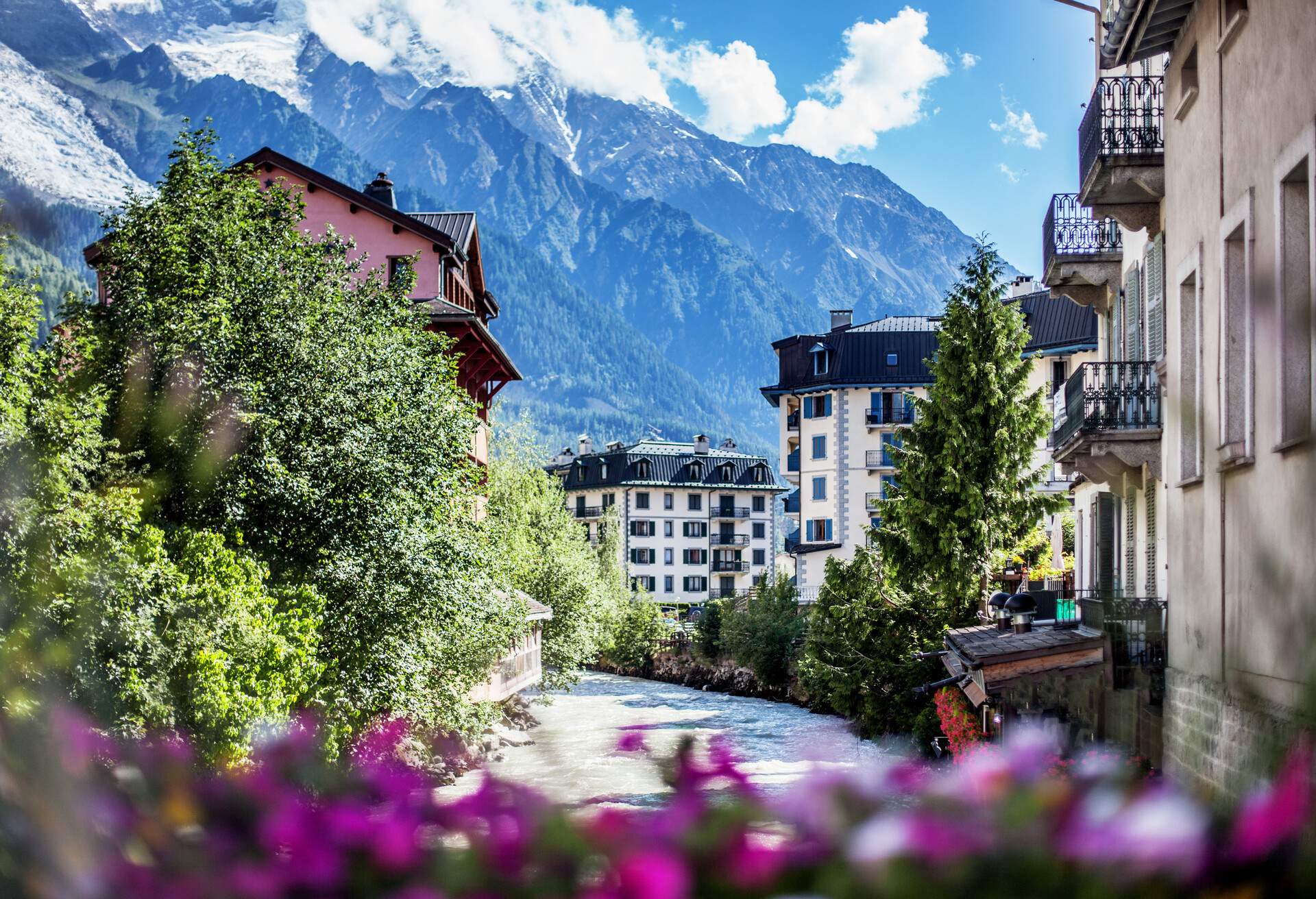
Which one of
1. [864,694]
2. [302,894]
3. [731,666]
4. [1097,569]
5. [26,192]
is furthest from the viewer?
[731,666]

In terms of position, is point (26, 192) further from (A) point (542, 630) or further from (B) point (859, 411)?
(B) point (859, 411)

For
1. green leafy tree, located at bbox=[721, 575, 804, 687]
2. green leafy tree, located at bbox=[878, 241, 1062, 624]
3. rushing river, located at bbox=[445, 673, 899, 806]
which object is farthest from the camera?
green leafy tree, located at bbox=[721, 575, 804, 687]

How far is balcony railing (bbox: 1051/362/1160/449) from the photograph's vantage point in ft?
59.5

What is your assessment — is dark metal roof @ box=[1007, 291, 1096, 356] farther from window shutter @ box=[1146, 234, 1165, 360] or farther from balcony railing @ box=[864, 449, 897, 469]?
window shutter @ box=[1146, 234, 1165, 360]

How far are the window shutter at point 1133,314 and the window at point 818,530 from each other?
50.2 meters

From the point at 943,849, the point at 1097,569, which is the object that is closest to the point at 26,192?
the point at 943,849

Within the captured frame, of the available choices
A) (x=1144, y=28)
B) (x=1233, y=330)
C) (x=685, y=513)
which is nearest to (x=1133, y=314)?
(x=1144, y=28)

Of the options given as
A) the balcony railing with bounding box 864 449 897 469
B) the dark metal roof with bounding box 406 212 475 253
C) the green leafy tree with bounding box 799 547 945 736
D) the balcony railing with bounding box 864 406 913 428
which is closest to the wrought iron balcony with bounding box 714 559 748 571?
the balcony railing with bounding box 864 406 913 428

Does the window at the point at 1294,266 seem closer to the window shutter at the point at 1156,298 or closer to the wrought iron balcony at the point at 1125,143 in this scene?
the wrought iron balcony at the point at 1125,143

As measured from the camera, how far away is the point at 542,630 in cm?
4628

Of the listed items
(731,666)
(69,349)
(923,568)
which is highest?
(69,349)

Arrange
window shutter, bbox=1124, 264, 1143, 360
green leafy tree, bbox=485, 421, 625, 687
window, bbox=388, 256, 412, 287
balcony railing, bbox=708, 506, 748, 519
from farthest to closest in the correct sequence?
balcony railing, bbox=708, 506, 748, 519 < green leafy tree, bbox=485, 421, 625, 687 < window, bbox=388, 256, 412, 287 < window shutter, bbox=1124, 264, 1143, 360

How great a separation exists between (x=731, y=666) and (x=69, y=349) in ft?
142

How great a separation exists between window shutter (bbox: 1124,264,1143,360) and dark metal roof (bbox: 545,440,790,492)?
91891 mm
